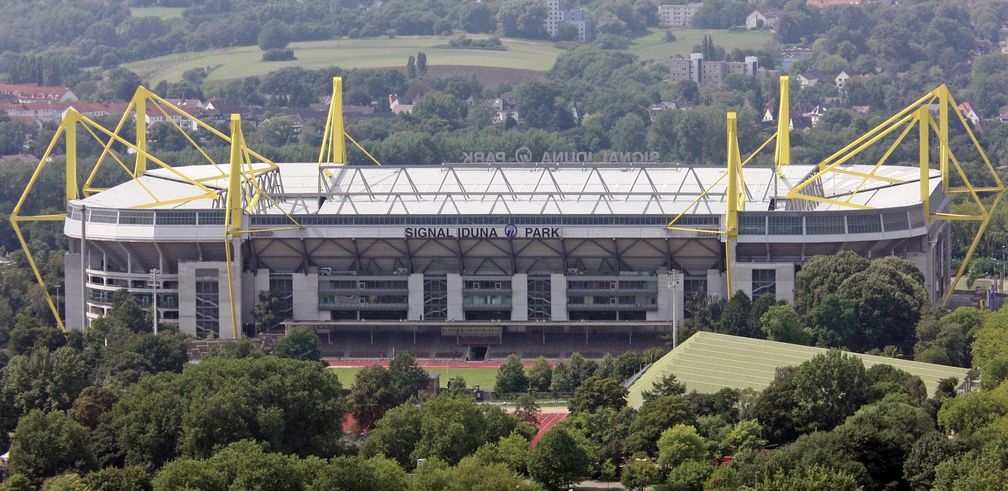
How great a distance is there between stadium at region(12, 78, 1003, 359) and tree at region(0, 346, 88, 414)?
2610cm

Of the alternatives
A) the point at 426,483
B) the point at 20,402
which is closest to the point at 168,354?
the point at 20,402

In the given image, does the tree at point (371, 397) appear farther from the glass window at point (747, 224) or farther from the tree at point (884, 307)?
the glass window at point (747, 224)

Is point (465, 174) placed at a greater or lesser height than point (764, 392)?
greater

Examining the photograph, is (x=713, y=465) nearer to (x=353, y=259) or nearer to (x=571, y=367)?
(x=571, y=367)

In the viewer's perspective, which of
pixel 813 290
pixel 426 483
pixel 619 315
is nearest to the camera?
pixel 426 483

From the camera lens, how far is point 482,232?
130 meters

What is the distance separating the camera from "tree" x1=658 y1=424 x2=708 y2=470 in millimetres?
91125

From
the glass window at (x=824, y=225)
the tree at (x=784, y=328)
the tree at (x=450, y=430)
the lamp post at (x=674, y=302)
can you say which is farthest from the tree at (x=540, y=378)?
the tree at (x=450, y=430)

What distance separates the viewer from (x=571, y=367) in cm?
11531

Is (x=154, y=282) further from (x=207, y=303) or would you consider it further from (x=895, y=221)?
(x=895, y=221)

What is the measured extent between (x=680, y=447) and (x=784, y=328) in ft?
91.1

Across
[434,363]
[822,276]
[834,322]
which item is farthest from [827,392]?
[434,363]

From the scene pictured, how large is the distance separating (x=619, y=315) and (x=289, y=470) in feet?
162

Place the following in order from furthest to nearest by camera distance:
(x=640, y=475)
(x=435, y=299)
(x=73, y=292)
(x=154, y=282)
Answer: (x=73, y=292) → (x=435, y=299) → (x=154, y=282) → (x=640, y=475)
